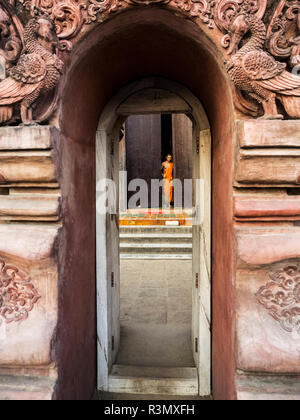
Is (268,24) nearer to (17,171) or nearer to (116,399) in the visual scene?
(17,171)

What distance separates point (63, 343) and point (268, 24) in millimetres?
1984

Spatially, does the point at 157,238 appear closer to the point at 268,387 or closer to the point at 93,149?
the point at 93,149

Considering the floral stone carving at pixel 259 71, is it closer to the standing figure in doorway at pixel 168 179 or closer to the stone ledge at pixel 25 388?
the stone ledge at pixel 25 388

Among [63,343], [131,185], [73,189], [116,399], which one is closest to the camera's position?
[63,343]

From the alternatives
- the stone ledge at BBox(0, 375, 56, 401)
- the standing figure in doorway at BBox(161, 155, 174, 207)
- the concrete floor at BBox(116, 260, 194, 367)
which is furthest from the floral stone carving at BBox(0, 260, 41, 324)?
the standing figure in doorway at BBox(161, 155, 174, 207)

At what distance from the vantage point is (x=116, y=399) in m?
1.92

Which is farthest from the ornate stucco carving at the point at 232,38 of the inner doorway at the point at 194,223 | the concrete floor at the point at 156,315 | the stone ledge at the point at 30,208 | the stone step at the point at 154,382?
the concrete floor at the point at 156,315

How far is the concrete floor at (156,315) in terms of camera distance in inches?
93.5

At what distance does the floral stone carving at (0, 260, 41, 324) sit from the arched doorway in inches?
6.8

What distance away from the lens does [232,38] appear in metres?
1.19

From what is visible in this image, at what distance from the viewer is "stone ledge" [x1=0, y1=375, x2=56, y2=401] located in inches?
48.5

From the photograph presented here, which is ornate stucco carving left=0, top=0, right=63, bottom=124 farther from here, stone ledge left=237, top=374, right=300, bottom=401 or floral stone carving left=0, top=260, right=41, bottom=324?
stone ledge left=237, top=374, right=300, bottom=401

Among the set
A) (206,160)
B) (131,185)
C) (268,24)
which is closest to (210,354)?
(206,160)

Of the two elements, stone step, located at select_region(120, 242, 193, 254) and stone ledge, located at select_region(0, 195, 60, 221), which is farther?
stone step, located at select_region(120, 242, 193, 254)
